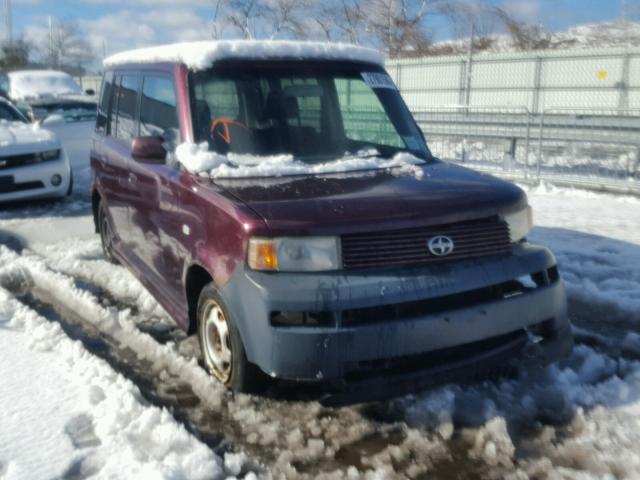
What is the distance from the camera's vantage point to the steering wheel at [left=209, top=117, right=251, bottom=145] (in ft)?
12.7

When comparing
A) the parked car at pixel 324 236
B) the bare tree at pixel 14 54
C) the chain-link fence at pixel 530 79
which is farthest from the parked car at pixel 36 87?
the bare tree at pixel 14 54

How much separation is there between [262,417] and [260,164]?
1.38 meters

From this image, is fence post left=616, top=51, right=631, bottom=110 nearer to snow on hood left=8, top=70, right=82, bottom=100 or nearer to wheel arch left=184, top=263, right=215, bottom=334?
wheel arch left=184, top=263, right=215, bottom=334

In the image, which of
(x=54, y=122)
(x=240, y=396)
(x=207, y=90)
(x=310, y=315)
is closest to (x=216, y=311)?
(x=240, y=396)

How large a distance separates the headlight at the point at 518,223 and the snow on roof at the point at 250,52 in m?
1.69

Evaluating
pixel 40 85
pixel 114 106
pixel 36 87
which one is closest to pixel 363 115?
pixel 114 106

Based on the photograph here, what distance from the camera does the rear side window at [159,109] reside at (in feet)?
13.3

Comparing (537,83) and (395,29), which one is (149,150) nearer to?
(537,83)

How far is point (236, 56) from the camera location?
4.05 metres

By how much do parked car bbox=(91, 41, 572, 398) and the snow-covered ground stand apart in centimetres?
29

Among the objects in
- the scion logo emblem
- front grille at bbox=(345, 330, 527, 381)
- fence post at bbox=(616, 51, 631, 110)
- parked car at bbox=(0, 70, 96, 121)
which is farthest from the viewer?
parked car at bbox=(0, 70, 96, 121)

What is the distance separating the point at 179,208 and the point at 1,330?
1763 mm

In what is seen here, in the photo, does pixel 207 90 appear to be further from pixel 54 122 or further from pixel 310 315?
pixel 54 122

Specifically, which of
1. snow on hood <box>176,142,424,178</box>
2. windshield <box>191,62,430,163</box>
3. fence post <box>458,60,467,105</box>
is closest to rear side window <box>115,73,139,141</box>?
windshield <box>191,62,430,163</box>
